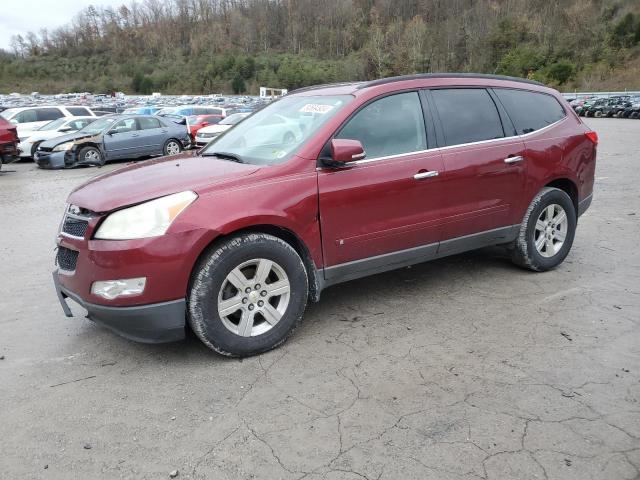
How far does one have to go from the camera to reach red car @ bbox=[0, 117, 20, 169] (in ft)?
45.5

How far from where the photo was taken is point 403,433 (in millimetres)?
2730

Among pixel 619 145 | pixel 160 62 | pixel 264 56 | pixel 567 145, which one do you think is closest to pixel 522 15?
pixel 264 56

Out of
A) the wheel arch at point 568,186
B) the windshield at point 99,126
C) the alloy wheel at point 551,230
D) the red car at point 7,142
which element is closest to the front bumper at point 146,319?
the alloy wheel at point 551,230

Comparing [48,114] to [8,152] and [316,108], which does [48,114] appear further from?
[316,108]

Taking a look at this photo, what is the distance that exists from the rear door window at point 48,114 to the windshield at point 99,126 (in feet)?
10.8

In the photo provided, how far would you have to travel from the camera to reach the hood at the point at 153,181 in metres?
3.36

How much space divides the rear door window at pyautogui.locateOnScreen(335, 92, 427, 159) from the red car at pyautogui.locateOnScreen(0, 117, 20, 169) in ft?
42.7

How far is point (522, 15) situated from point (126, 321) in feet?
367

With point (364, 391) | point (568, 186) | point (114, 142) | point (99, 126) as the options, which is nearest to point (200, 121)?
point (99, 126)

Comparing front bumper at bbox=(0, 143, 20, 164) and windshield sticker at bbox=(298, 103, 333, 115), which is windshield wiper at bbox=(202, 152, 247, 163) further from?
front bumper at bbox=(0, 143, 20, 164)

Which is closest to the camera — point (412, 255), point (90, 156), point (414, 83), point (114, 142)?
point (412, 255)

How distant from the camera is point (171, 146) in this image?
1731 cm

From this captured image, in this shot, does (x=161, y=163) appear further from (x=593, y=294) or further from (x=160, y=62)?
(x=160, y=62)

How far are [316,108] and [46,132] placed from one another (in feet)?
54.0
